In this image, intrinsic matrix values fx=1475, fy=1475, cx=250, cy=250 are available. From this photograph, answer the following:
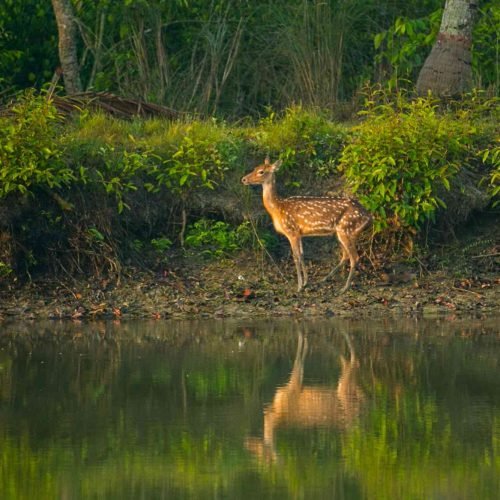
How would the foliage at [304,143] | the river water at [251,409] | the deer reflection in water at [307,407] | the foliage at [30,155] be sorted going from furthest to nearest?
the foliage at [304,143] → the foliage at [30,155] → the deer reflection in water at [307,407] → the river water at [251,409]

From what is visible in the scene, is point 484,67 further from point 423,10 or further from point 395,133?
point 395,133

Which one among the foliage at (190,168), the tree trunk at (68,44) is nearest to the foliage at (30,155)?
the foliage at (190,168)

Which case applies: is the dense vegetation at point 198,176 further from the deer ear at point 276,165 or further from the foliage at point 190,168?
the deer ear at point 276,165

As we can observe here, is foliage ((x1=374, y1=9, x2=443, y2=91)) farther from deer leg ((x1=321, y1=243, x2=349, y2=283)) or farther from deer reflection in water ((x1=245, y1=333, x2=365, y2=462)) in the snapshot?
deer reflection in water ((x1=245, y1=333, x2=365, y2=462))

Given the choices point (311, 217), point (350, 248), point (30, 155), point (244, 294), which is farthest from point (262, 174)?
point (30, 155)

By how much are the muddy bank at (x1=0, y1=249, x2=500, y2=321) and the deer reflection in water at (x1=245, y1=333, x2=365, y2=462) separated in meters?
3.39

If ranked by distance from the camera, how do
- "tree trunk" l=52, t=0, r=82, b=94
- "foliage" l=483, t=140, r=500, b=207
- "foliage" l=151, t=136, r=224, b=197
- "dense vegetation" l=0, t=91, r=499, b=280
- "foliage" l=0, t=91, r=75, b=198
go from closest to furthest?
1. "foliage" l=0, t=91, r=75, b=198
2. "dense vegetation" l=0, t=91, r=499, b=280
3. "foliage" l=151, t=136, r=224, b=197
4. "foliage" l=483, t=140, r=500, b=207
5. "tree trunk" l=52, t=0, r=82, b=94

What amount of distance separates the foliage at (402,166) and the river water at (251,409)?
6.25 ft

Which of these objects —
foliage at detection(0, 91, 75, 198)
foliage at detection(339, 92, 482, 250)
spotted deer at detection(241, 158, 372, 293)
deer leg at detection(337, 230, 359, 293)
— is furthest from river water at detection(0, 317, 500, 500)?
foliage at detection(339, 92, 482, 250)

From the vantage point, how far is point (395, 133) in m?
16.1

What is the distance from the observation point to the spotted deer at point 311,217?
15.9 meters

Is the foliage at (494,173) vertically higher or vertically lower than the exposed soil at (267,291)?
higher

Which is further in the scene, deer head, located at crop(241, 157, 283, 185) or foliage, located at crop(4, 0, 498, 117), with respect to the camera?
foliage, located at crop(4, 0, 498, 117)

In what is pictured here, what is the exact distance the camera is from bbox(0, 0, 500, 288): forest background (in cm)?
1575
